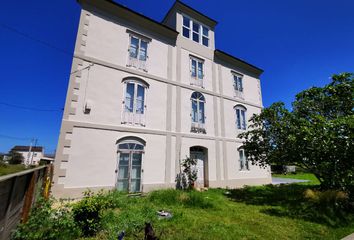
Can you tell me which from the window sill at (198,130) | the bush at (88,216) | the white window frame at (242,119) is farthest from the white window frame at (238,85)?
the bush at (88,216)

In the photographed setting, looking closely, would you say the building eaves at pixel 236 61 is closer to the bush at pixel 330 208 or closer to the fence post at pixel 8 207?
the bush at pixel 330 208

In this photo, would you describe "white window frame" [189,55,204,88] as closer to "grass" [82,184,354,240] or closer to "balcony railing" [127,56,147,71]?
"balcony railing" [127,56,147,71]

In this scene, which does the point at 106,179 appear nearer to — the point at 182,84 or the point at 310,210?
the point at 182,84

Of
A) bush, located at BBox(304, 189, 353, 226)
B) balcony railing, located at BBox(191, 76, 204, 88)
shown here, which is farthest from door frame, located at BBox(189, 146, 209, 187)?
bush, located at BBox(304, 189, 353, 226)

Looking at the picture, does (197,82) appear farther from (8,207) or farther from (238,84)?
(8,207)

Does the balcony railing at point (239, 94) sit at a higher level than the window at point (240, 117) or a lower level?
higher

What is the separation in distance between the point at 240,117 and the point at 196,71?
17.8 feet

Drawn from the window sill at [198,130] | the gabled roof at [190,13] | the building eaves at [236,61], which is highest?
the gabled roof at [190,13]

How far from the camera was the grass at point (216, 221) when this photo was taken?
15.5 ft

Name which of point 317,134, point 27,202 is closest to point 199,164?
point 317,134

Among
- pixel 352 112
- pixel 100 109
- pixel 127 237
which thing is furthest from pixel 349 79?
pixel 100 109

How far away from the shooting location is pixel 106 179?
28.6ft

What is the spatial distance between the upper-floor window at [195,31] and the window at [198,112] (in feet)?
15.4

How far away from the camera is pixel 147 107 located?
10.6 metres
